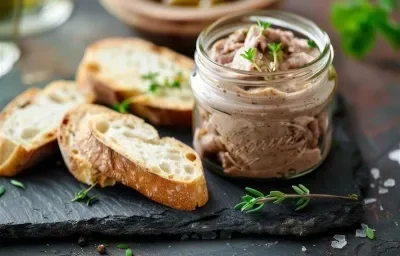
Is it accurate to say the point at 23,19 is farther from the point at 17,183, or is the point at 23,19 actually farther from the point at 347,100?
the point at 347,100

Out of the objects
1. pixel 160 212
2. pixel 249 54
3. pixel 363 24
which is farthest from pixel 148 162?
pixel 363 24

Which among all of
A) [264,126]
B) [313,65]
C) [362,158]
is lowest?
[362,158]

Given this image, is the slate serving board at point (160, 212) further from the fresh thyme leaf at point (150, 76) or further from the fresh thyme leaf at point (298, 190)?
the fresh thyme leaf at point (150, 76)

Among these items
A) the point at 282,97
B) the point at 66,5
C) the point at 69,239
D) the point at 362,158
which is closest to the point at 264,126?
the point at 282,97

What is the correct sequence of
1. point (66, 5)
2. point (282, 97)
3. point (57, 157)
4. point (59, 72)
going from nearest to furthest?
point (282, 97), point (57, 157), point (59, 72), point (66, 5)

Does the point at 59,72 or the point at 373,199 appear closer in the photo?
the point at 373,199

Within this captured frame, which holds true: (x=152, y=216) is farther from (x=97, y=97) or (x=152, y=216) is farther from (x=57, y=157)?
(x=97, y=97)

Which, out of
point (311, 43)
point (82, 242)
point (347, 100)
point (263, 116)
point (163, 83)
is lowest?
point (347, 100)
